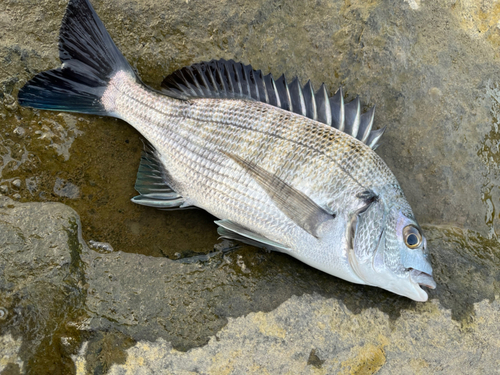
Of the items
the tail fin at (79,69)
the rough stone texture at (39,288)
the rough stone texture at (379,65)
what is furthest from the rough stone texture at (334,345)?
the tail fin at (79,69)

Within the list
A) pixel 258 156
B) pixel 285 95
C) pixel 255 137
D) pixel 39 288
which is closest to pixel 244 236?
pixel 258 156

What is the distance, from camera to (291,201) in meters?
2.22

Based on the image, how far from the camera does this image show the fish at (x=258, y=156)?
2.18 meters

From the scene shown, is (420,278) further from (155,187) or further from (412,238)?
(155,187)

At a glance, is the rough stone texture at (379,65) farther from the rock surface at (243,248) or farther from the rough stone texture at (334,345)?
the rough stone texture at (334,345)

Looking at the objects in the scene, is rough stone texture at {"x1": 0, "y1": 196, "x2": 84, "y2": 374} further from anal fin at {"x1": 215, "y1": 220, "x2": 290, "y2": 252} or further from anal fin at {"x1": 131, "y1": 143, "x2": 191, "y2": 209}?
anal fin at {"x1": 215, "y1": 220, "x2": 290, "y2": 252}

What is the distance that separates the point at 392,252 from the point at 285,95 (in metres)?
1.18

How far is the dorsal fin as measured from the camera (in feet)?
8.01

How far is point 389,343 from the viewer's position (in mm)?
2281

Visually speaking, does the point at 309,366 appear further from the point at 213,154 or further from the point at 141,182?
the point at 141,182

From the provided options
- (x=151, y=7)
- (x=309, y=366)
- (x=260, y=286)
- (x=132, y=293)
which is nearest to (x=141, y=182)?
(x=132, y=293)

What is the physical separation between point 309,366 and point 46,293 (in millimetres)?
1579

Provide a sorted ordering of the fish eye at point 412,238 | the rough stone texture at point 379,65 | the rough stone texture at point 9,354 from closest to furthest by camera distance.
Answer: the rough stone texture at point 9,354
the fish eye at point 412,238
the rough stone texture at point 379,65

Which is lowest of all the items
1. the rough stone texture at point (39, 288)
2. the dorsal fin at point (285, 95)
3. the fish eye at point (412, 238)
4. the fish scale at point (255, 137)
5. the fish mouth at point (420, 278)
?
the rough stone texture at point (39, 288)
